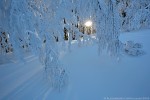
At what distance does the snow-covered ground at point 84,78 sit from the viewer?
480cm

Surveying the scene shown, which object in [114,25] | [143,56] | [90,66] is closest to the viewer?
[114,25]

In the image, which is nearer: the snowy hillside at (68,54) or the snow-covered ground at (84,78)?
the snowy hillside at (68,54)

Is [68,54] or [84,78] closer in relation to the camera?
[84,78]

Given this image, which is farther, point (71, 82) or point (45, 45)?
point (71, 82)

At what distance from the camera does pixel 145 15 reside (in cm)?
689

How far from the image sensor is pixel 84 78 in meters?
5.31

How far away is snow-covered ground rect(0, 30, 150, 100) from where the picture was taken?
15.8 feet

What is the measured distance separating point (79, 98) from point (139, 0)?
2688mm

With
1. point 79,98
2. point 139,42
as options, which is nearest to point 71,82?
point 79,98

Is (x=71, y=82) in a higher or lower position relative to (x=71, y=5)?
lower

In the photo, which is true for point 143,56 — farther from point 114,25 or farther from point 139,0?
point 114,25

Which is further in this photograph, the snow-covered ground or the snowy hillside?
the snow-covered ground

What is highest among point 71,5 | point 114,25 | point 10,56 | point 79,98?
point 71,5

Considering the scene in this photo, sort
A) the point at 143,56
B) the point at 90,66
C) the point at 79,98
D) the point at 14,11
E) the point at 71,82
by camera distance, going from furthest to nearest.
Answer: the point at 143,56 < the point at 90,66 < the point at 71,82 < the point at 79,98 < the point at 14,11
